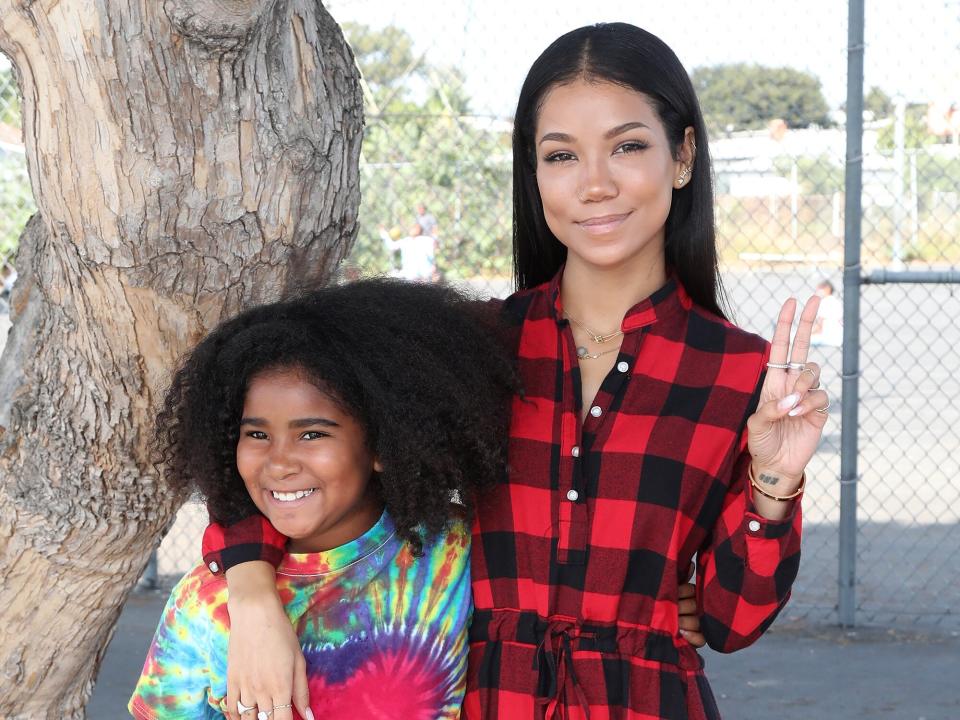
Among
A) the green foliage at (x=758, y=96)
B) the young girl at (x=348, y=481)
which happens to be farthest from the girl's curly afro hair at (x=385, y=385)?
→ the green foliage at (x=758, y=96)

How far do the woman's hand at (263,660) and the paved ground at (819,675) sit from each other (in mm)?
2658

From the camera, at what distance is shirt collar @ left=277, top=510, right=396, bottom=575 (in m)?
1.91

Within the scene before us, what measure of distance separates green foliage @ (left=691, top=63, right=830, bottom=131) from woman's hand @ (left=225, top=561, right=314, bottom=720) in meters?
7.37

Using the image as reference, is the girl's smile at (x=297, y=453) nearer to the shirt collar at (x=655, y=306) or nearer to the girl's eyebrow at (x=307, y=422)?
the girl's eyebrow at (x=307, y=422)

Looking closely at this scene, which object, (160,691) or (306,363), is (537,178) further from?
(160,691)

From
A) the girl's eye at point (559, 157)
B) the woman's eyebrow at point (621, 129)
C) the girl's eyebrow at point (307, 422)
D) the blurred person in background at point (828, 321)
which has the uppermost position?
the woman's eyebrow at point (621, 129)

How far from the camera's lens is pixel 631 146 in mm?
1948

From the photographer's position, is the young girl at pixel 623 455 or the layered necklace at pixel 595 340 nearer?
the young girl at pixel 623 455

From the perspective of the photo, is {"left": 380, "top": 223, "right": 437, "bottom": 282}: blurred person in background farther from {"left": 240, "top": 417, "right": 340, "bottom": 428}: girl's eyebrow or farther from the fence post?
{"left": 240, "top": 417, "right": 340, "bottom": 428}: girl's eyebrow

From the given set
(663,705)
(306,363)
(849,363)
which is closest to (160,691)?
(306,363)

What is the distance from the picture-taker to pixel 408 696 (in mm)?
1867

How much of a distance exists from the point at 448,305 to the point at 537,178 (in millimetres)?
273

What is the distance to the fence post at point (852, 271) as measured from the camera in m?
4.61

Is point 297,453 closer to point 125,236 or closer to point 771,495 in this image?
point 125,236
